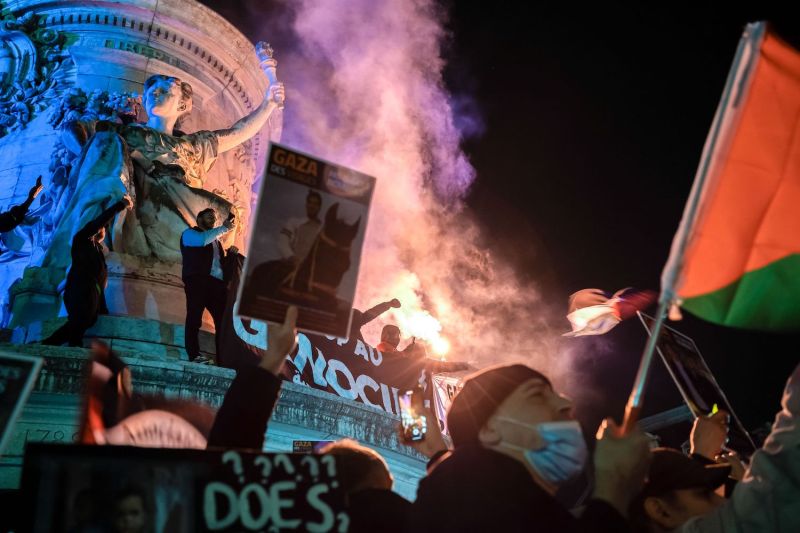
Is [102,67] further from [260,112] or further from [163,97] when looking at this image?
[260,112]

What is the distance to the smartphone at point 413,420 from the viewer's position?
4.62 m

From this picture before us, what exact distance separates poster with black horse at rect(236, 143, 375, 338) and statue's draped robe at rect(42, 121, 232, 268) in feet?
29.2

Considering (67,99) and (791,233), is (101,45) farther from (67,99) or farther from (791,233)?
(791,233)

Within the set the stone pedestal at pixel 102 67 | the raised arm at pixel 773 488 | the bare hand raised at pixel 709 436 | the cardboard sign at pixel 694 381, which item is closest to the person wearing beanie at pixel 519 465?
the raised arm at pixel 773 488

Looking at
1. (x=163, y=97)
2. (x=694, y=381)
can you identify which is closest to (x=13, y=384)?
(x=694, y=381)

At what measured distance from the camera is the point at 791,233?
4.39m

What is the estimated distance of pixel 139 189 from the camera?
12.8 m

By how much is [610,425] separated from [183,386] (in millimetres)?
6593

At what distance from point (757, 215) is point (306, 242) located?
296 cm

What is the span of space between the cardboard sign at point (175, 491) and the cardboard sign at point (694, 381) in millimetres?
3924

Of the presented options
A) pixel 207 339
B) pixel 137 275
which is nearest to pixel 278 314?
pixel 207 339

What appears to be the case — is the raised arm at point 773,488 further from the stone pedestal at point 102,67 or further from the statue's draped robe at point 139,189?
the stone pedestal at point 102,67

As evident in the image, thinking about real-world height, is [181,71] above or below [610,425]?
above

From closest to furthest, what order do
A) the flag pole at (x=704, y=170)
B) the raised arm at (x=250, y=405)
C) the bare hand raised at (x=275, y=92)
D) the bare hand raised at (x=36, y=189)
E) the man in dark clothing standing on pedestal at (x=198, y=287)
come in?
1. the raised arm at (x=250, y=405)
2. the flag pole at (x=704, y=170)
3. the man in dark clothing standing on pedestal at (x=198, y=287)
4. the bare hand raised at (x=36, y=189)
5. the bare hand raised at (x=275, y=92)
